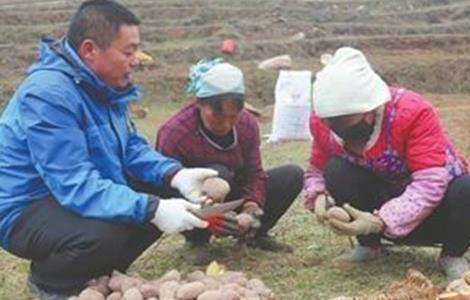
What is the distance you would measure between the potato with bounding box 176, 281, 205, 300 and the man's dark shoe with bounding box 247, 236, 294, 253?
1261 mm

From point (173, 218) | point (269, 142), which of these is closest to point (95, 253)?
point (173, 218)

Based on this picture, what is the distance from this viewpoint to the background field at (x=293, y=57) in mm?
4082

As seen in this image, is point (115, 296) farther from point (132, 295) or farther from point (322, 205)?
point (322, 205)

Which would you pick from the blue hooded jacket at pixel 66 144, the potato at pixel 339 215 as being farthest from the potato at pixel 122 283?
the potato at pixel 339 215

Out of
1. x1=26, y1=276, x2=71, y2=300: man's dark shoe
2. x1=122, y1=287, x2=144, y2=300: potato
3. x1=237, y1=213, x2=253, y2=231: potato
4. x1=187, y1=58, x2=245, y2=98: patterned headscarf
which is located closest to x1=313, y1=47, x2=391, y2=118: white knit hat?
x1=187, y1=58, x2=245, y2=98: patterned headscarf

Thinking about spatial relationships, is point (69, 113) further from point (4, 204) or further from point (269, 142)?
point (269, 142)

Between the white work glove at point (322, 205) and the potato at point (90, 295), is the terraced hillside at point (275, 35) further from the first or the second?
the potato at point (90, 295)

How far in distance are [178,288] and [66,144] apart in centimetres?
66

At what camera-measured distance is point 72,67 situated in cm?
349

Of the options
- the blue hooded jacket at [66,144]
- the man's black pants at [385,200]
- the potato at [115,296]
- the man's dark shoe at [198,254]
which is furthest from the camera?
the man's dark shoe at [198,254]

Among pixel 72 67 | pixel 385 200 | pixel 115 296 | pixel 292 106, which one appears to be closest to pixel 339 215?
pixel 385 200

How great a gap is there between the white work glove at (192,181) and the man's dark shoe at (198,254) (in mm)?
470

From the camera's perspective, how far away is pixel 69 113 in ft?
11.2

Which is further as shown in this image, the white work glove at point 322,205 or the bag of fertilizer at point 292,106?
the bag of fertilizer at point 292,106
